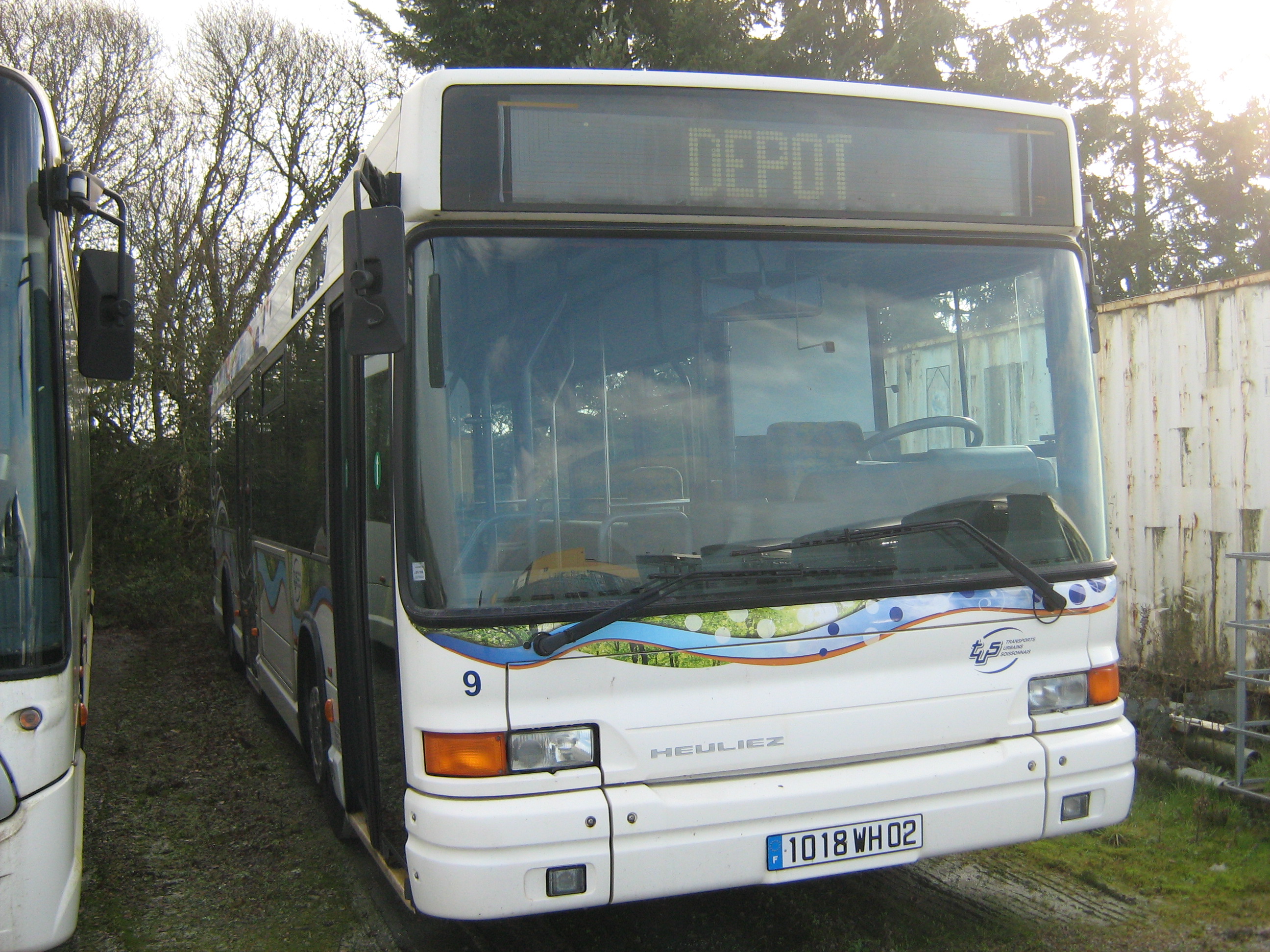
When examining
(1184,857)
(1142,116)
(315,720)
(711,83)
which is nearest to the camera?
(711,83)

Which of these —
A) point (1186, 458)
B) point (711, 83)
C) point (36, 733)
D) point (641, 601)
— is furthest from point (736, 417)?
point (1186, 458)

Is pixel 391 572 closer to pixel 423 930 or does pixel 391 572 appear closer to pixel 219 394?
pixel 423 930

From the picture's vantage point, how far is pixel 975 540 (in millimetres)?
3525

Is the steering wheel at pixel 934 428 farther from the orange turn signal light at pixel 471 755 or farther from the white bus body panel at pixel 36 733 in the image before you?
the white bus body panel at pixel 36 733

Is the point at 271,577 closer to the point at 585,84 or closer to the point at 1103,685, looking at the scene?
the point at 585,84

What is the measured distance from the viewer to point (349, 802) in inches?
183

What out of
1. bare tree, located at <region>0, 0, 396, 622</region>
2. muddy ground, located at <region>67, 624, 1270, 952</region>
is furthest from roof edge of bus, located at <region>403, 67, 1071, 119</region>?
bare tree, located at <region>0, 0, 396, 622</region>

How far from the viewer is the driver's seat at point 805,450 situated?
346 centimetres

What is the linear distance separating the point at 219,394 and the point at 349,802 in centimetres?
691

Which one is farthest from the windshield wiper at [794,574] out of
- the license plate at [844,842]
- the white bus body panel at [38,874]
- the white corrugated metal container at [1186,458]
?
the white corrugated metal container at [1186,458]

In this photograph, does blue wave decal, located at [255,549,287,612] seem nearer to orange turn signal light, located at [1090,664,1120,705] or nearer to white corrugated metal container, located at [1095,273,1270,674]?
orange turn signal light, located at [1090,664,1120,705]

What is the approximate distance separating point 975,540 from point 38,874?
9.79ft

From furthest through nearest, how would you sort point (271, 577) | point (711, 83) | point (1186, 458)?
1. point (1186, 458)
2. point (271, 577)
3. point (711, 83)

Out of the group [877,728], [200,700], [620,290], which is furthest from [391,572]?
[200,700]
